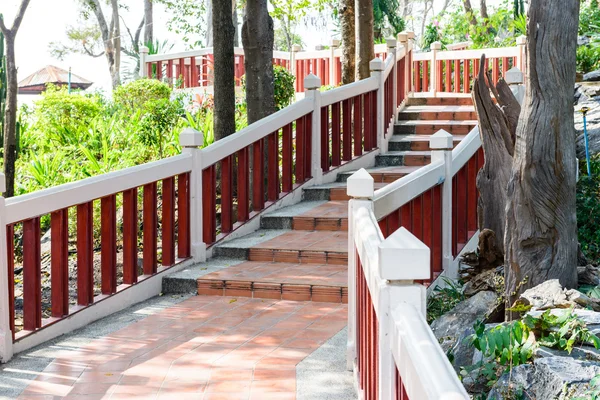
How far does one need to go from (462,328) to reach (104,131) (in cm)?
892

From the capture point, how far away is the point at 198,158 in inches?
308

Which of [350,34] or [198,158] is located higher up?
[350,34]

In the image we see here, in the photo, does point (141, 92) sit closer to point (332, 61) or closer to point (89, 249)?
point (332, 61)

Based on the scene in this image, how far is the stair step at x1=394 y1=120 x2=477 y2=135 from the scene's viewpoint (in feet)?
38.9

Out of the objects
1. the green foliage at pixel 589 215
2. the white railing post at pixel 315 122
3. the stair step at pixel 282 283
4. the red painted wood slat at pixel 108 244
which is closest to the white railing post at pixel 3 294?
the red painted wood slat at pixel 108 244

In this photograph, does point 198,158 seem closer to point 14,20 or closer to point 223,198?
point 223,198

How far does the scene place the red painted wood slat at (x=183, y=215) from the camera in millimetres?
7723

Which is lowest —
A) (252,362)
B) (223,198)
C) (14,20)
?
(252,362)

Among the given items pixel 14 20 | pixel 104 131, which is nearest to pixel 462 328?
pixel 14 20

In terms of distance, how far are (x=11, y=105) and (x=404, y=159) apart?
15.2ft

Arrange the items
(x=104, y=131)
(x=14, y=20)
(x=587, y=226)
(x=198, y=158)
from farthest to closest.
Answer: (x=104, y=131) < (x=14, y=20) < (x=587, y=226) < (x=198, y=158)

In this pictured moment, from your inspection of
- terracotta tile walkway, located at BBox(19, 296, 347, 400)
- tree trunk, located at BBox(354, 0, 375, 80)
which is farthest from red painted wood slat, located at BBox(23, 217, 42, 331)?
tree trunk, located at BBox(354, 0, 375, 80)

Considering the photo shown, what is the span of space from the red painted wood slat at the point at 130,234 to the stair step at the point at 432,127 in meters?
5.77

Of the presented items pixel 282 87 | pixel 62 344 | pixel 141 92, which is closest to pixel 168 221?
pixel 62 344
